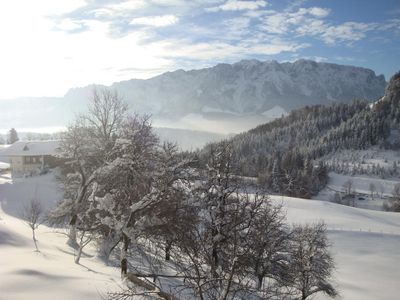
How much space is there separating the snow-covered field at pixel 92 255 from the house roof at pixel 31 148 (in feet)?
30.2

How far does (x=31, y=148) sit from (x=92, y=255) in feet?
174

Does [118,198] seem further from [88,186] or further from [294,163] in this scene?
[294,163]

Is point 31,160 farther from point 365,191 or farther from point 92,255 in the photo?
point 365,191

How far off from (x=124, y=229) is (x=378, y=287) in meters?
34.3

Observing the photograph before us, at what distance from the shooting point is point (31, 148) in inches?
2884

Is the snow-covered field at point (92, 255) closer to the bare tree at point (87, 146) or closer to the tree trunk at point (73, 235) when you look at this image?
the tree trunk at point (73, 235)

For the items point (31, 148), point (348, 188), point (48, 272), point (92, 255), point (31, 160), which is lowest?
point (348, 188)

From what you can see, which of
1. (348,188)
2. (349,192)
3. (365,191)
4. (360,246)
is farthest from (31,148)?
(365,191)

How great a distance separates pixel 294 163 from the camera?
601 feet

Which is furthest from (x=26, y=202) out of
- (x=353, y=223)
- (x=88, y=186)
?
(x=353, y=223)

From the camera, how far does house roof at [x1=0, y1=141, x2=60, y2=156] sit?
235 ft

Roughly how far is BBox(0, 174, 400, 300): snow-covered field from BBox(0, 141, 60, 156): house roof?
9.21 m

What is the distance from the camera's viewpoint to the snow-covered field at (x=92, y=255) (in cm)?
1343

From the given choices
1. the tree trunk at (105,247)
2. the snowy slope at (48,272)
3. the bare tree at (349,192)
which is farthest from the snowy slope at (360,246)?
→ the bare tree at (349,192)
